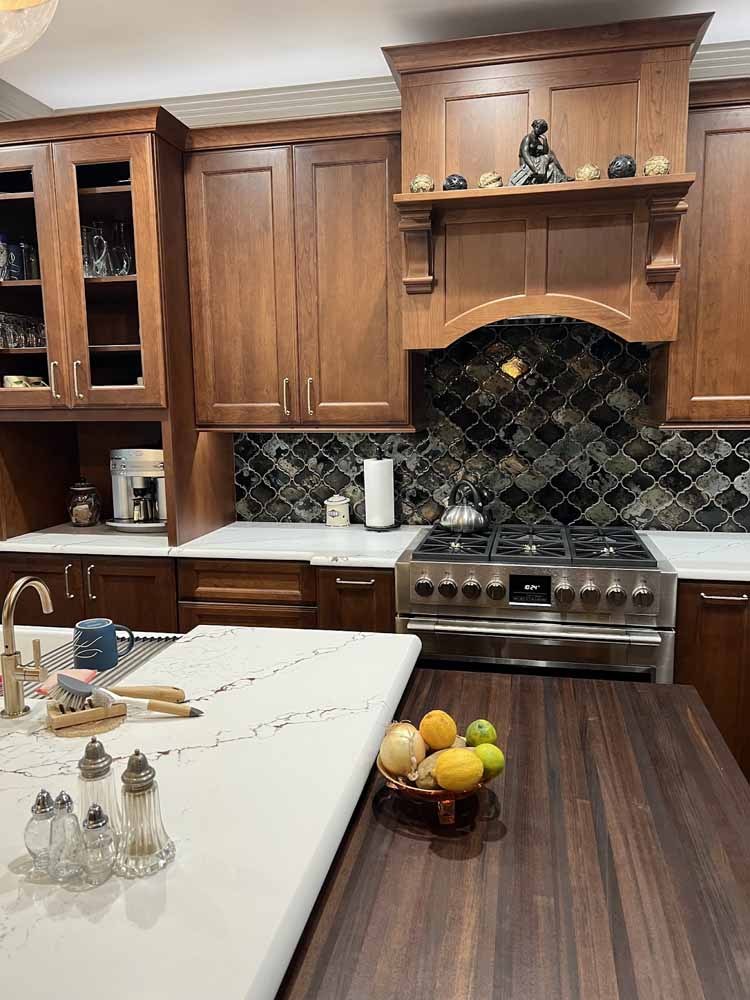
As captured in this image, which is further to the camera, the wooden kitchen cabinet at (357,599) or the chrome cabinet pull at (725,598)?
the wooden kitchen cabinet at (357,599)

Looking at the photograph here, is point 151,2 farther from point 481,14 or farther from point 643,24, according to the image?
point 643,24

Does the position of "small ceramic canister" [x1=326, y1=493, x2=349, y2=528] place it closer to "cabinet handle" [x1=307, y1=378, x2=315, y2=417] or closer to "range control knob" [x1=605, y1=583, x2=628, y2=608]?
"cabinet handle" [x1=307, y1=378, x2=315, y2=417]

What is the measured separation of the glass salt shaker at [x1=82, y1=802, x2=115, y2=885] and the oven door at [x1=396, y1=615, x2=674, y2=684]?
75.7 inches

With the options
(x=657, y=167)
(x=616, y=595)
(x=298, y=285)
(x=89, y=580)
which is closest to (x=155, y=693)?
(x=616, y=595)

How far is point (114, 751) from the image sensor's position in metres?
1.39

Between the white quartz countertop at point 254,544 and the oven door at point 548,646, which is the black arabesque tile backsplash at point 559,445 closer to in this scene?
the white quartz countertop at point 254,544

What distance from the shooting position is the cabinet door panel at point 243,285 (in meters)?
3.21

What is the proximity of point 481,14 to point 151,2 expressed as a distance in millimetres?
1177

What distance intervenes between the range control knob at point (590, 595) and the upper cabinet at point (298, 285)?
3.22 ft

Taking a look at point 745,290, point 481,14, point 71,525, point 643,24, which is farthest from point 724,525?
point 71,525

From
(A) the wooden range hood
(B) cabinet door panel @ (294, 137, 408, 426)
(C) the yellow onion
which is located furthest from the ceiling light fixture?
(B) cabinet door panel @ (294, 137, 408, 426)

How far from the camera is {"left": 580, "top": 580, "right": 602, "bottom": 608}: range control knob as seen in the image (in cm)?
276

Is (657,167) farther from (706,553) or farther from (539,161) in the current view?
(706,553)

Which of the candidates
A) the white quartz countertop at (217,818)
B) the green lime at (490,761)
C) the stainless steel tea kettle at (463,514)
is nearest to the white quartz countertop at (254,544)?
the stainless steel tea kettle at (463,514)
